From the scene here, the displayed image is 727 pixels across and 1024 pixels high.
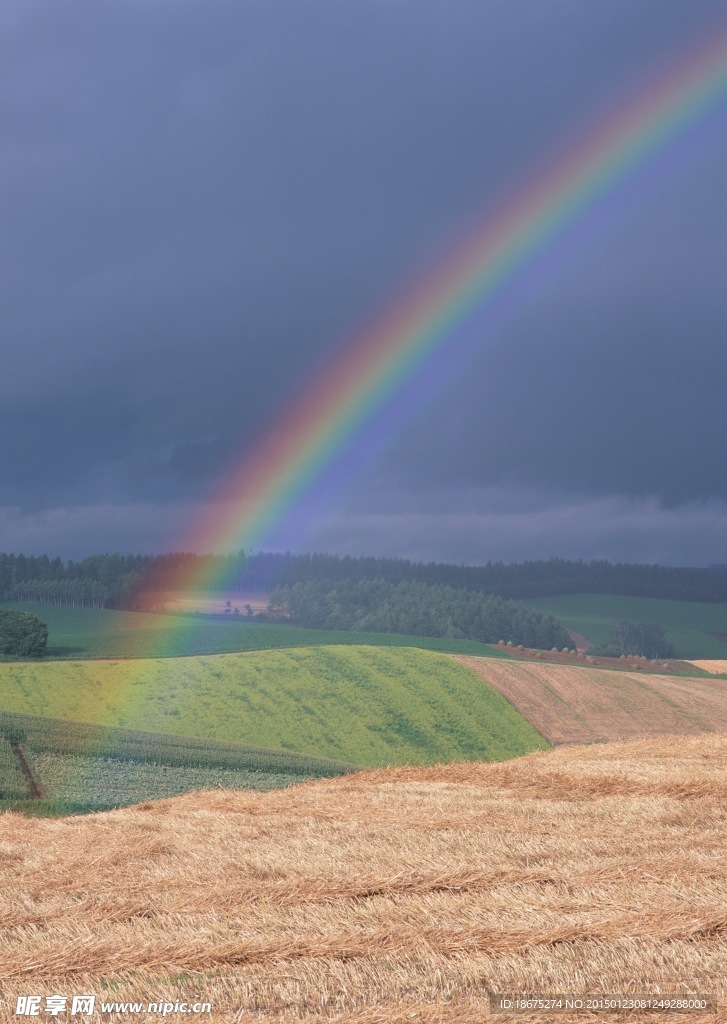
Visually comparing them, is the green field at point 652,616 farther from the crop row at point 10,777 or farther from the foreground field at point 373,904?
the foreground field at point 373,904

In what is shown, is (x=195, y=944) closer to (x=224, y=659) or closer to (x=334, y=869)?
(x=334, y=869)

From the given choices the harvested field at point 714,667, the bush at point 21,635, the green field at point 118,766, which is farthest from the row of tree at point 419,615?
the green field at point 118,766

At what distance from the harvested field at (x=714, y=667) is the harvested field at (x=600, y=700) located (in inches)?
619

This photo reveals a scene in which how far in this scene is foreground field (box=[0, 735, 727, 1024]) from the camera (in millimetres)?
6203

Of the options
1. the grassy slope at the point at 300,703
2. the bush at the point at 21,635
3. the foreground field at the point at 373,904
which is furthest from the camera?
the bush at the point at 21,635

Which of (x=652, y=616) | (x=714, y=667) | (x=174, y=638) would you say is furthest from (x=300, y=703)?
(x=652, y=616)

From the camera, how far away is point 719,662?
87875 millimetres

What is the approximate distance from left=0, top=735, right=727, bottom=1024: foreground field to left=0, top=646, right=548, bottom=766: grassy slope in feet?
98.3

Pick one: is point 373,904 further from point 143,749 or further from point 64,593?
point 64,593

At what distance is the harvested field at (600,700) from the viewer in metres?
50.4

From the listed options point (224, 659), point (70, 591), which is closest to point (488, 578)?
point (70, 591)

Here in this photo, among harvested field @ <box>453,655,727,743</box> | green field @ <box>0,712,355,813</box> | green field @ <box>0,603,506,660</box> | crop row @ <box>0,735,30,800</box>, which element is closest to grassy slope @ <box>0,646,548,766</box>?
harvested field @ <box>453,655,727,743</box>

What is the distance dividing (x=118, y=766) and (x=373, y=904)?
795 inches

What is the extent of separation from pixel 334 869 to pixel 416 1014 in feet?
12.9
